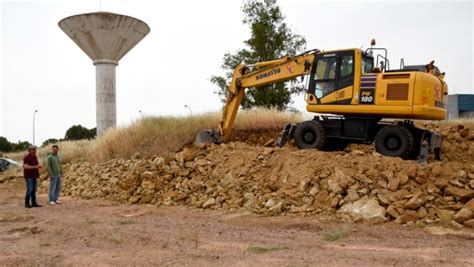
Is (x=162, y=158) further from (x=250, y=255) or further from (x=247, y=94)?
(x=247, y=94)

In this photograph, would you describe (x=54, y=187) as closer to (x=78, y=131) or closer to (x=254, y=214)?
(x=254, y=214)

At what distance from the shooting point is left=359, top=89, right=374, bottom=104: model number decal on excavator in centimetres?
1063

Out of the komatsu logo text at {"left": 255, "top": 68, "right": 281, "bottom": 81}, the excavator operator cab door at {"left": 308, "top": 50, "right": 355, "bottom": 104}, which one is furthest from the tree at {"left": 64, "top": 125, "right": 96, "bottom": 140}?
the excavator operator cab door at {"left": 308, "top": 50, "right": 355, "bottom": 104}

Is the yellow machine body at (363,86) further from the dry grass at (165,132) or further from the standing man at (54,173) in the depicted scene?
the standing man at (54,173)

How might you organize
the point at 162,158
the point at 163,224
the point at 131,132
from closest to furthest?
the point at 163,224
the point at 162,158
the point at 131,132

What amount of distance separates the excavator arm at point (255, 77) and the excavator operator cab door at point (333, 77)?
0.30m

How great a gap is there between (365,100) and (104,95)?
1247 centimetres

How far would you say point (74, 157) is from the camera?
57.8 feet

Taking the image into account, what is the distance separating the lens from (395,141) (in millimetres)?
10562

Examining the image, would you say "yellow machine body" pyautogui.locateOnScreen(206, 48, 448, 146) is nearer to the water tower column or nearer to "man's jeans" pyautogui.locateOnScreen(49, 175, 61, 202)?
"man's jeans" pyautogui.locateOnScreen(49, 175, 61, 202)

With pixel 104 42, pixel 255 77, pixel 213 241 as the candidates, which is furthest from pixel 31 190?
pixel 104 42

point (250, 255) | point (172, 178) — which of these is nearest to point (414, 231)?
point (250, 255)

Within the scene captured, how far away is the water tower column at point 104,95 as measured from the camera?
65.8ft

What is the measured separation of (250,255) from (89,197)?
313 inches
